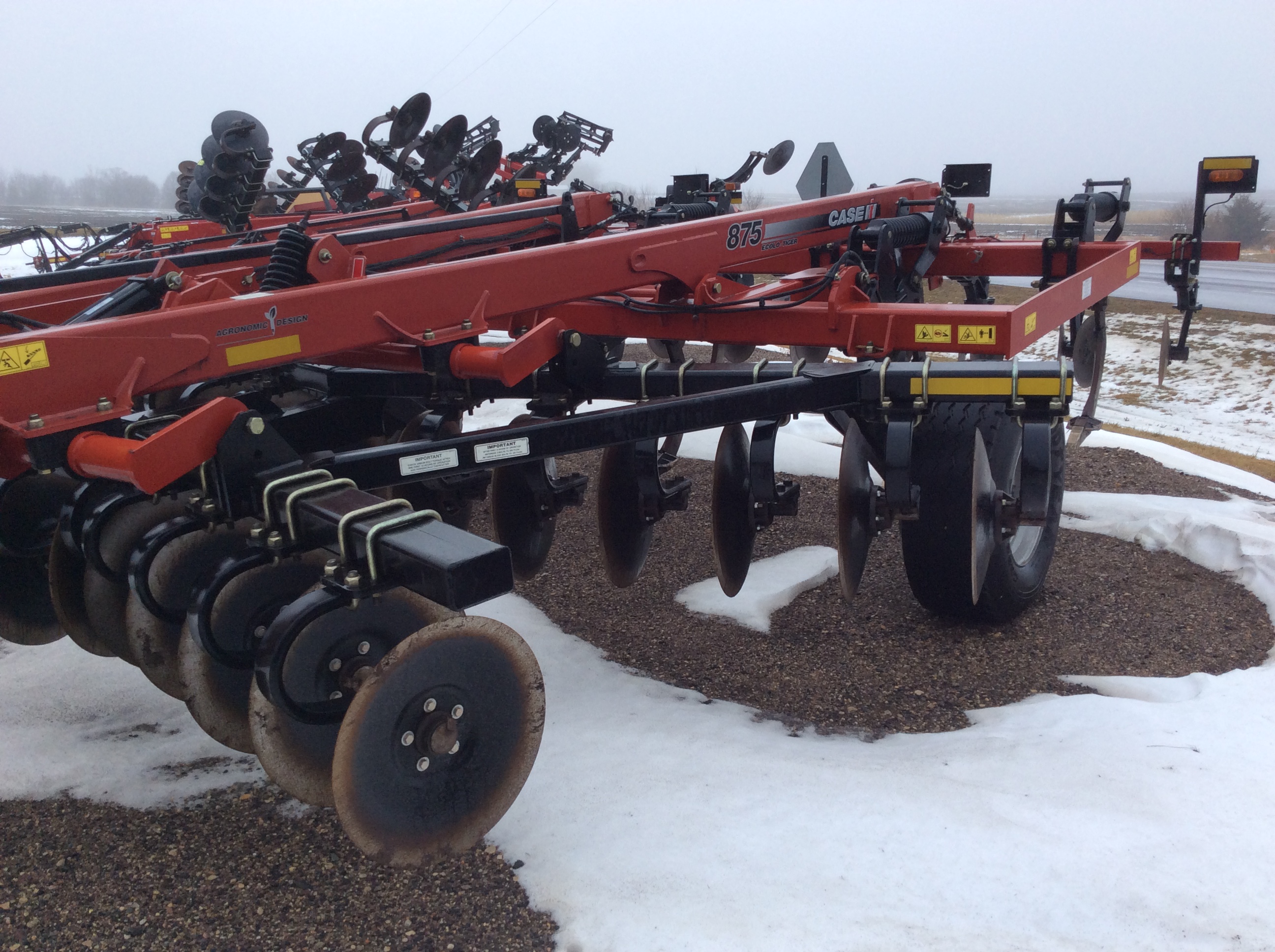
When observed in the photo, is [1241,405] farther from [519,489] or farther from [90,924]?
[90,924]

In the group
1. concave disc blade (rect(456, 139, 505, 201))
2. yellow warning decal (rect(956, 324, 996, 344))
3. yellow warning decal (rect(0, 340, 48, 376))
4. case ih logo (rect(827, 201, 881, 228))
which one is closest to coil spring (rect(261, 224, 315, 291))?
yellow warning decal (rect(0, 340, 48, 376))

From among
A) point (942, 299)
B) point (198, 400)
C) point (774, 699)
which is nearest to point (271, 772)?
point (198, 400)

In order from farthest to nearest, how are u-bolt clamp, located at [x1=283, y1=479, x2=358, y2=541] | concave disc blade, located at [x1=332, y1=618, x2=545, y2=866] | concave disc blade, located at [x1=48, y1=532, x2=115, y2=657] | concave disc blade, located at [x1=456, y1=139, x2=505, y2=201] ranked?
concave disc blade, located at [x1=456, y1=139, x2=505, y2=201] → concave disc blade, located at [x1=48, y1=532, x2=115, y2=657] → u-bolt clamp, located at [x1=283, y1=479, x2=358, y2=541] → concave disc blade, located at [x1=332, y1=618, x2=545, y2=866]

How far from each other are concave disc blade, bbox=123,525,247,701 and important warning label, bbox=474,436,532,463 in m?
0.67

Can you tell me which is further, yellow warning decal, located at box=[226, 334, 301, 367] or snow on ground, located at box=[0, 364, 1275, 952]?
yellow warning decal, located at box=[226, 334, 301, 367]

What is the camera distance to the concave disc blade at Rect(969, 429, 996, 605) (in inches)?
146

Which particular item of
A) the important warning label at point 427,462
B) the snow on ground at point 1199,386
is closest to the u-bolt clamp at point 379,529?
the important warning label at point 427,462

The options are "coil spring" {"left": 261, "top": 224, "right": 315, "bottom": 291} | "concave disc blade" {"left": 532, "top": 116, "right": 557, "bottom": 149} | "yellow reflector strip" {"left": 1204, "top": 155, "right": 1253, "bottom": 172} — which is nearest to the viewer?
"coil spring" {"left": 261, "top": 224, "right": 315, "bottom": 291}

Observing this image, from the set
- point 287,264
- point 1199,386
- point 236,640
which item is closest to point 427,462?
point 236,640

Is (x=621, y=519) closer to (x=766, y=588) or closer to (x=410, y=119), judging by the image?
(x=766, y=588)

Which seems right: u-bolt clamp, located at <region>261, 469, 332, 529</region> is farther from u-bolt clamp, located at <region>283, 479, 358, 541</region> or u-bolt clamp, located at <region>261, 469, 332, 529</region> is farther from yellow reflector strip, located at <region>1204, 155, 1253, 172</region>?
yellow reflector strip, located at <region>1204, 155, 1253, 172</region>

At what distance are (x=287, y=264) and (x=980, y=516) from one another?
8.24 ft

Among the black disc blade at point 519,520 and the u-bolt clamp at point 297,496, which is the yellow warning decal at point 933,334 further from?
the u-bolt clamp at point 297,496

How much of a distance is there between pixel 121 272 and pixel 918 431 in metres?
3.19
